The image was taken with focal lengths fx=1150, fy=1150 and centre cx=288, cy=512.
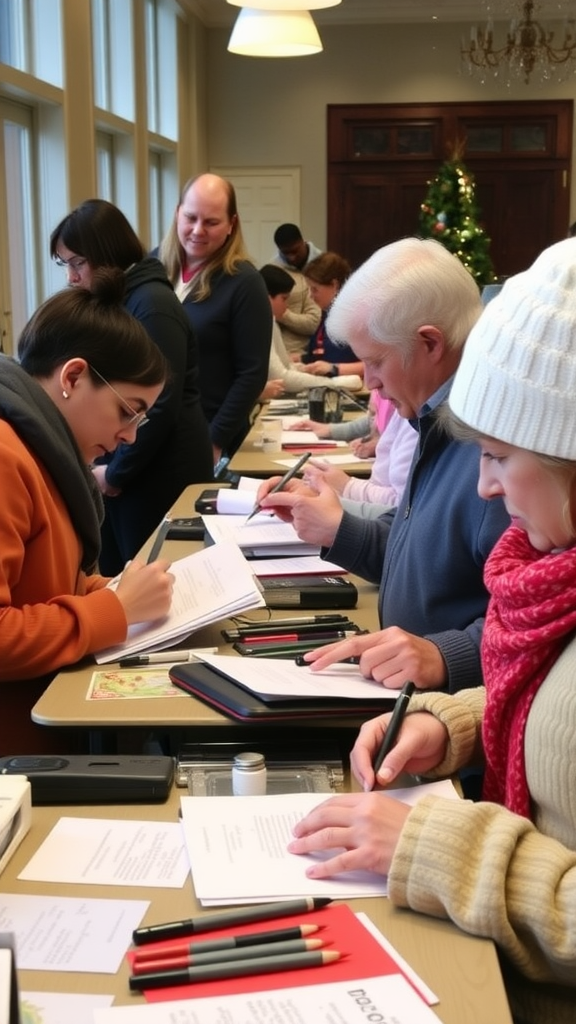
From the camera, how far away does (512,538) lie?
4.83ft

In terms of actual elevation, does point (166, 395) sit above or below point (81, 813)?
above

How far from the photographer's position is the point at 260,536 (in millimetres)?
2723

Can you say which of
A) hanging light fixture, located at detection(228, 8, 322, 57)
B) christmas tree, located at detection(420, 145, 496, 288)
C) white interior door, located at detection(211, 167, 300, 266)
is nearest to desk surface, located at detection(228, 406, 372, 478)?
hanging light fixture, located at detection(228, 8, 322, 57)

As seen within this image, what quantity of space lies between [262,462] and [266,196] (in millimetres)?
7253

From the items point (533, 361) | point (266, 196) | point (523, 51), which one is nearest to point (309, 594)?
point (533, 361)

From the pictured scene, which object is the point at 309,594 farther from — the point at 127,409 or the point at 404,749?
the point at 404,749

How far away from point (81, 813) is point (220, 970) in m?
0.44

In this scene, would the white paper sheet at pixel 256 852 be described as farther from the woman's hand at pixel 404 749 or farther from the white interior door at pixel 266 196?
the white interior door at pixel 266 196

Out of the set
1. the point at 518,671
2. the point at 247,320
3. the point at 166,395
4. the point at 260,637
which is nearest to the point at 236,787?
the point at 518,671

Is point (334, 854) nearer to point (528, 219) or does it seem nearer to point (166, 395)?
point (166, 395)

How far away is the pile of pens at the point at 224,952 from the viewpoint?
1.07 metres

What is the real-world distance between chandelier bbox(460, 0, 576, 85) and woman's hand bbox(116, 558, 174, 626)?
7.02 m

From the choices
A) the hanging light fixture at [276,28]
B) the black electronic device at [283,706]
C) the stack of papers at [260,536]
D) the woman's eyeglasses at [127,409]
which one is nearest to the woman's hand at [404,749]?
the black electronic device at [283,706]

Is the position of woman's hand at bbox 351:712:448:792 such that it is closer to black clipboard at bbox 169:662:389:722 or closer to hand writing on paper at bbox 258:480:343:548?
black clipboard at bbox 169:662:389:722
